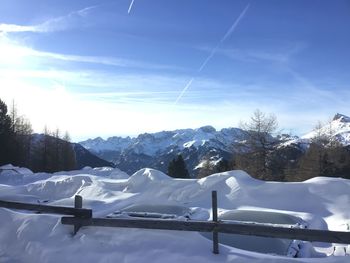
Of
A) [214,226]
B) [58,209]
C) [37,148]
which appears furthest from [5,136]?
[214,226]

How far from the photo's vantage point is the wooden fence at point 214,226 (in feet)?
20.6

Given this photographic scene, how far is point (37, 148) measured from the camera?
209 ft

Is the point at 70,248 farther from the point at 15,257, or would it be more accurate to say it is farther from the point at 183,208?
the point at 183,208

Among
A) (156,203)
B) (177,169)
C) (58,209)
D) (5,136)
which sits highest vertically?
(5,136)

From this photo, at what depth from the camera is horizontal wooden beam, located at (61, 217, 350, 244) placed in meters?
6.24

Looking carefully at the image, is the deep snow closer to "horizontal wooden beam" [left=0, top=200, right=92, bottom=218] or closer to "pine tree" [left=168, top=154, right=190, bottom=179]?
"horizontal wooden beam" [left=0, top=200, right=92, bottom=218]

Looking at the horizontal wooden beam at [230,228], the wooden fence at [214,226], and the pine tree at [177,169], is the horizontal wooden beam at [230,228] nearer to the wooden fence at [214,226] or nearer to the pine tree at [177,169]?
the wooden fence at [214,226]

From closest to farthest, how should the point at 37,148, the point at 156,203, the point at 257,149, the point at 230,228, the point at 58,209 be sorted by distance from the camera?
the point at 230,228 < the point at 58,209 < the point at 156,203 < the point at 257,149 < the point at 37,148

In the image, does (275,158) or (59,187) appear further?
(275,158)

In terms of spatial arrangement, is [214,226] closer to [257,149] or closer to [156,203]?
[156,203]

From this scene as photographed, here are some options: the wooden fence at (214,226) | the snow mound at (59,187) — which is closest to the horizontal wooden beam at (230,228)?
the wooden fence at (214,226)

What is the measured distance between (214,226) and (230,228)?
11.1 inches

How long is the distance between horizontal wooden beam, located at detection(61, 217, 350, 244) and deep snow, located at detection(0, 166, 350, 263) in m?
0.26

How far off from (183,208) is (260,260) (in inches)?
242
